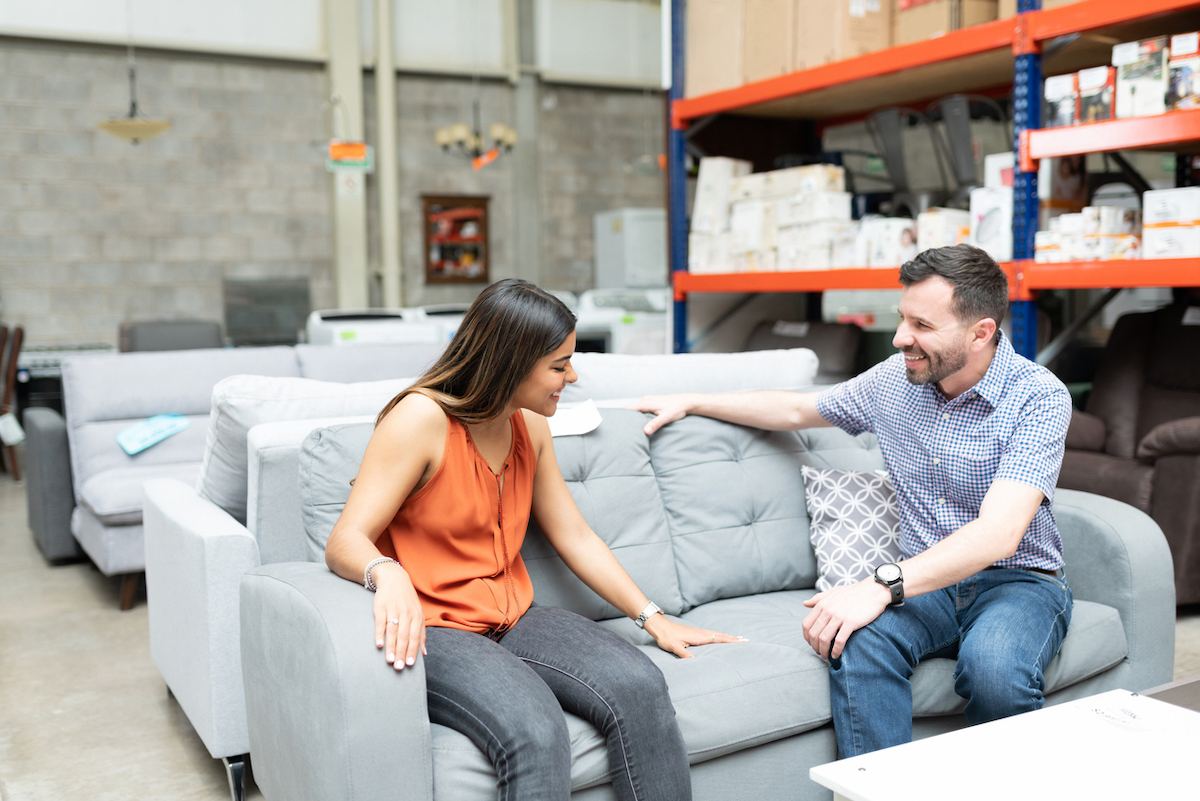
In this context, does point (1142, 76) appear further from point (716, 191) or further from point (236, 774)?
point (236, 774)

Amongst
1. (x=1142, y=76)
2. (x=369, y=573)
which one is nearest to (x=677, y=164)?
(x=1142, y=76)

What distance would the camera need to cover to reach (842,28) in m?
3.76

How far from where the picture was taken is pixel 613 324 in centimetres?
693

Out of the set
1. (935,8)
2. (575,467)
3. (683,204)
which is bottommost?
(575,467)

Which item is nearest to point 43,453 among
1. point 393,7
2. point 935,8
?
point 935,8

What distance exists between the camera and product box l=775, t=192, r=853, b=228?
3.96 metres

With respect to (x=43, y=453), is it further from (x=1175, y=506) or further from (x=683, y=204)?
(x=1175, y=506)

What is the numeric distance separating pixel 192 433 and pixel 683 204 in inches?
89.5

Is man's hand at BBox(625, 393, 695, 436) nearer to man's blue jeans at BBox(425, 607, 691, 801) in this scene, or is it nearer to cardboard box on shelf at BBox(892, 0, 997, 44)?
man's blue jeans at BBox(425, 607, 691, 801)

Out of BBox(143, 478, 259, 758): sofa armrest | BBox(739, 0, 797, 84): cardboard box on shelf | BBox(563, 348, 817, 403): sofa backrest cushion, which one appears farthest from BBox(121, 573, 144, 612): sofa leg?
BBox(739, 0, 797, 84): cardboard box on shelf

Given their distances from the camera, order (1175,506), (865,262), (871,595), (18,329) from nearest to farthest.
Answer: (871,595)
(1175,506)
(865,262)
(18,329)

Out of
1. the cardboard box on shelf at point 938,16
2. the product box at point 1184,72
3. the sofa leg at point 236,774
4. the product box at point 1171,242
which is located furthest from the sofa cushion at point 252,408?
the cardboard box on shelf at point 938,16

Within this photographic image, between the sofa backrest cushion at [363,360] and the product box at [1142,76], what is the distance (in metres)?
2.52

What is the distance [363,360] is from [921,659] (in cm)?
302
